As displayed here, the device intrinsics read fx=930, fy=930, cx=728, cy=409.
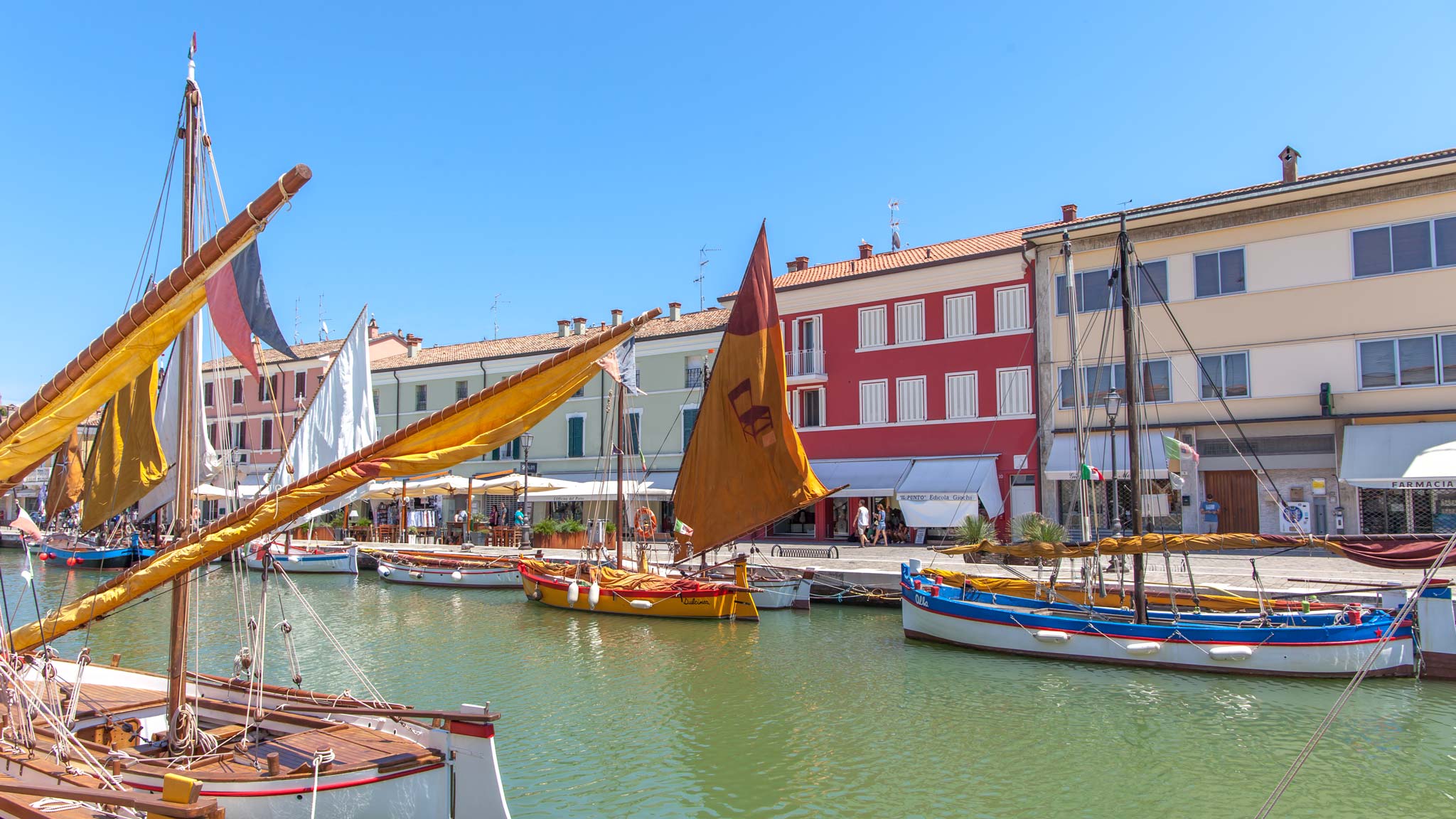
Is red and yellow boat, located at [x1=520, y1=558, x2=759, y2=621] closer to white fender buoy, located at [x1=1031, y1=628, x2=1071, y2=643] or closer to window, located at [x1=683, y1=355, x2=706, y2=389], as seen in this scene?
white fender buoy, located at [x1=1031, y1=628, x2=1071, y2=643]

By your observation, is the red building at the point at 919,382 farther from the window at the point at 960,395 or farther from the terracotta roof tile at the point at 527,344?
the terracotta roof tile at the point at 527,344

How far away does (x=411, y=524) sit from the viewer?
1719 inches

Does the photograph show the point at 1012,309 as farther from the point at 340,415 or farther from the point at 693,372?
the point at 340,415

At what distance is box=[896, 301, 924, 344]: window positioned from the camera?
3516cm

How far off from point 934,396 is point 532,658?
20251 millimetres

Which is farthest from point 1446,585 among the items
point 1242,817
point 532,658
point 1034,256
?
point 1034,256

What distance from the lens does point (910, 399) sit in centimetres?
3519

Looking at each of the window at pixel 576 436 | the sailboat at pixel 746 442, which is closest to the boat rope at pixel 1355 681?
the sailboat at pixel 746 442

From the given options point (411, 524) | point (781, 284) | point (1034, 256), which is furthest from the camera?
point (411, 524)

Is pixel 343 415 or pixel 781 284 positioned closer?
pixel 343 415

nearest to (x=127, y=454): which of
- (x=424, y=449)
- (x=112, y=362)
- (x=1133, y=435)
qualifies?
(x=112, y=362)

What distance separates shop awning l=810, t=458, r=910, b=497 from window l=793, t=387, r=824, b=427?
190 centimetres

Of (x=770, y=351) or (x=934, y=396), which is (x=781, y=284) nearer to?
(x=934, y=396)

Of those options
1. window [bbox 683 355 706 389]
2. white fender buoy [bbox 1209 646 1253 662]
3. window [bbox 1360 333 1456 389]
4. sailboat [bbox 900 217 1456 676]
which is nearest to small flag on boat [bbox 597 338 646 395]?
sailboat [bbox 900 217 1456 676]
